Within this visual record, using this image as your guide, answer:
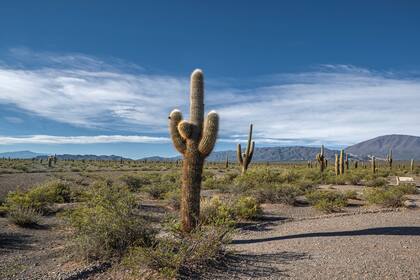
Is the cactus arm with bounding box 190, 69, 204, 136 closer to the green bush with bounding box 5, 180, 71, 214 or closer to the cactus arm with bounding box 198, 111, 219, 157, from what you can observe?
the cactus arm with bounding box 198, 111, 219, 157

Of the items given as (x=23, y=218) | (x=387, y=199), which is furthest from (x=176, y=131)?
(x=387, y=199)

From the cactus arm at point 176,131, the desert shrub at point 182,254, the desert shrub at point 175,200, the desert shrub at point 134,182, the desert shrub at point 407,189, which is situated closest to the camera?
the desert shrub at point 182,254

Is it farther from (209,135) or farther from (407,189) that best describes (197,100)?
(407,189)

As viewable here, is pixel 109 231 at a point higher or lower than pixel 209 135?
lower

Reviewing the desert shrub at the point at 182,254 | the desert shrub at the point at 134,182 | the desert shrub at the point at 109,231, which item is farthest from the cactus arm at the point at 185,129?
the desert shrub at the point at 134,182

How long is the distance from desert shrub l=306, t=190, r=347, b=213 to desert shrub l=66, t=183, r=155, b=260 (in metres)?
9.73

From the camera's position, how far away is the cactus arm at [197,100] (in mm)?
11281

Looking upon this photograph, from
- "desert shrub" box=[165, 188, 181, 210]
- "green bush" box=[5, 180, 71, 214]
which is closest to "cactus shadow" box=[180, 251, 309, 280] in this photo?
"desert shrub" box=[165, 188, 181, 210]

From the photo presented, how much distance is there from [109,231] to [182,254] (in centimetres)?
195

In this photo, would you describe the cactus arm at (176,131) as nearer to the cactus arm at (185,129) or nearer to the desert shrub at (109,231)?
the cactus arm at (185,129)

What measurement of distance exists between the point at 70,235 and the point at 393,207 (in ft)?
45.5

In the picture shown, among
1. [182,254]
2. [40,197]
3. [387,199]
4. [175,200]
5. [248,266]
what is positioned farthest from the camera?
[387,199]

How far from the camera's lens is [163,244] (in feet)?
25.0

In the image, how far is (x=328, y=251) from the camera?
8.91 meters
